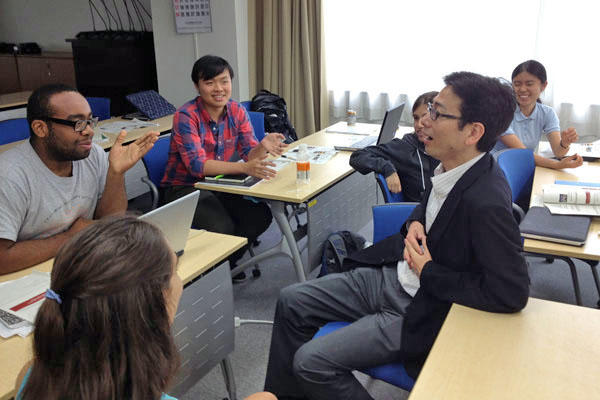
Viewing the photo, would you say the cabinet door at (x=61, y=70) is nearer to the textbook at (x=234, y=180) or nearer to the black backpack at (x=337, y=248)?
the textbook at (x=234, y=180)

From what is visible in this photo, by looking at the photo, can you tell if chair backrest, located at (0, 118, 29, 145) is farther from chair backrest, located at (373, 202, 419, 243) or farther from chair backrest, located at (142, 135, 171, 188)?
chair backrest, located at (373, 202, 419, 243)

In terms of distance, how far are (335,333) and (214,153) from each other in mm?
1675

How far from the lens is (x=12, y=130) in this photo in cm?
353

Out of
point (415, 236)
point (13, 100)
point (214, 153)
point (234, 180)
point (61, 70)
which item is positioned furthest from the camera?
point (61, 70)

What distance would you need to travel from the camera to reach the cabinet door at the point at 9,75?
244 inches

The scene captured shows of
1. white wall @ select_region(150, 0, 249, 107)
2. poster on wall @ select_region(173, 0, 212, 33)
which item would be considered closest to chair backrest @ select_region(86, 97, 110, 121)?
white wall @ select_region(150, 0, 249, 107)

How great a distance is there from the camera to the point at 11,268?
170cm

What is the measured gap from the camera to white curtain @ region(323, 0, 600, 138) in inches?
160

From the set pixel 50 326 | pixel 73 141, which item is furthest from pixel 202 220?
pixel 50 326

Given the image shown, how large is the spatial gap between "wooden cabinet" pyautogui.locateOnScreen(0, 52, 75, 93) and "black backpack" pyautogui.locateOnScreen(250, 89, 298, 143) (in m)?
2.78

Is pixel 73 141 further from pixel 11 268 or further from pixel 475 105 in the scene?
pixel 475 105

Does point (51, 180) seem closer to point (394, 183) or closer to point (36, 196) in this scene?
point (36, 196)

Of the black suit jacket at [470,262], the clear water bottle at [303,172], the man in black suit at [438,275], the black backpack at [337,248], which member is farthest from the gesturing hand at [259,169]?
the black suit jacket at [470,262]

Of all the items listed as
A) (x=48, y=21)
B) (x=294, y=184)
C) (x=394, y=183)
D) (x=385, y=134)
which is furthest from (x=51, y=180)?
(x=48, y=21)
